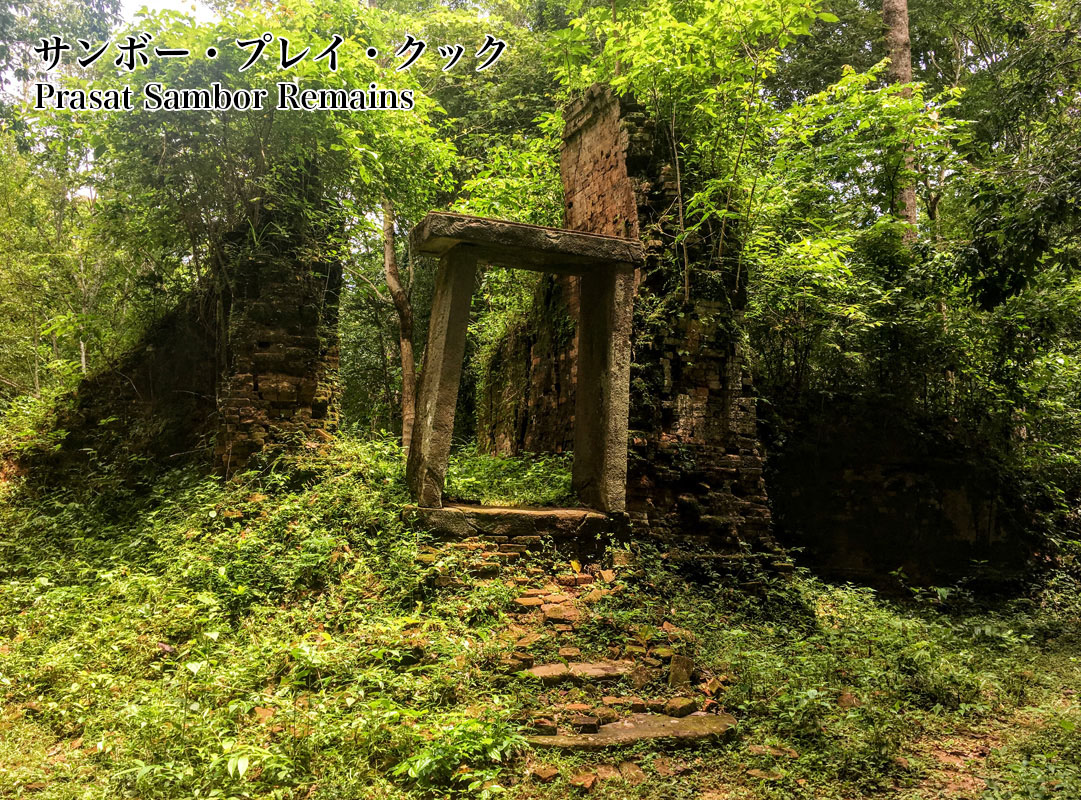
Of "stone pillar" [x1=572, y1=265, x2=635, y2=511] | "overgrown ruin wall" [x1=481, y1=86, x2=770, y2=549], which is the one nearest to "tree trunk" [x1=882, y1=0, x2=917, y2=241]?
"overgrown ruin wall" [x1=481, y1=86, x2=770, y2=549]

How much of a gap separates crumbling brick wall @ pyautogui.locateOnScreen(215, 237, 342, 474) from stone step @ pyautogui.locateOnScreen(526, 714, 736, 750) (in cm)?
463

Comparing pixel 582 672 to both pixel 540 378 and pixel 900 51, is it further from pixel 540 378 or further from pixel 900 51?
pixel 900 51

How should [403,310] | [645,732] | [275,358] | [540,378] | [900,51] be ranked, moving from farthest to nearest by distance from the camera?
[900,51] < [403,310] < [540,378] < [275,358] < [645,732]

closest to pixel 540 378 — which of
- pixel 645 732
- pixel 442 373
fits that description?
pixel 442 373

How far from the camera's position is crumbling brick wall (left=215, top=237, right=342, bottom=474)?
703 centimetres

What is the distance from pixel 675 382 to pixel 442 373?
235 cm

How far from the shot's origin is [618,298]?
6312 millimetres

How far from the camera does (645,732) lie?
12.8ft

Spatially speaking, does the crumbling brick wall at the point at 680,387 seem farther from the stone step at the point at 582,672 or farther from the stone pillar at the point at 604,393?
the stone step at the point at 582,672

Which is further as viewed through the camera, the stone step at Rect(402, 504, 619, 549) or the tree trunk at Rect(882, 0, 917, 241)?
the tree trunk at Rect(882, 0, 917, 241)

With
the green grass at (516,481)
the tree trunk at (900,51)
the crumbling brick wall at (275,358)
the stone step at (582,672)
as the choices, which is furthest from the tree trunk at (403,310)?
the tree trunk at (900,51)

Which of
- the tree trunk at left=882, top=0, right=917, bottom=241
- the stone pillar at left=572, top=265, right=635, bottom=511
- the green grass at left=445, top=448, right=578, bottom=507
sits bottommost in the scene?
the green grass at left=445, top=448, right=578, bottom=507

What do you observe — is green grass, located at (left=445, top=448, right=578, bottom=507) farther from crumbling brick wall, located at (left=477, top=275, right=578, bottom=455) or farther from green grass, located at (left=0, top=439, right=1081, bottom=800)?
crumbling brick wall, located at (left=477, top=275, right=578, bottom=455)

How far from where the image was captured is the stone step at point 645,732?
3.68 meters
